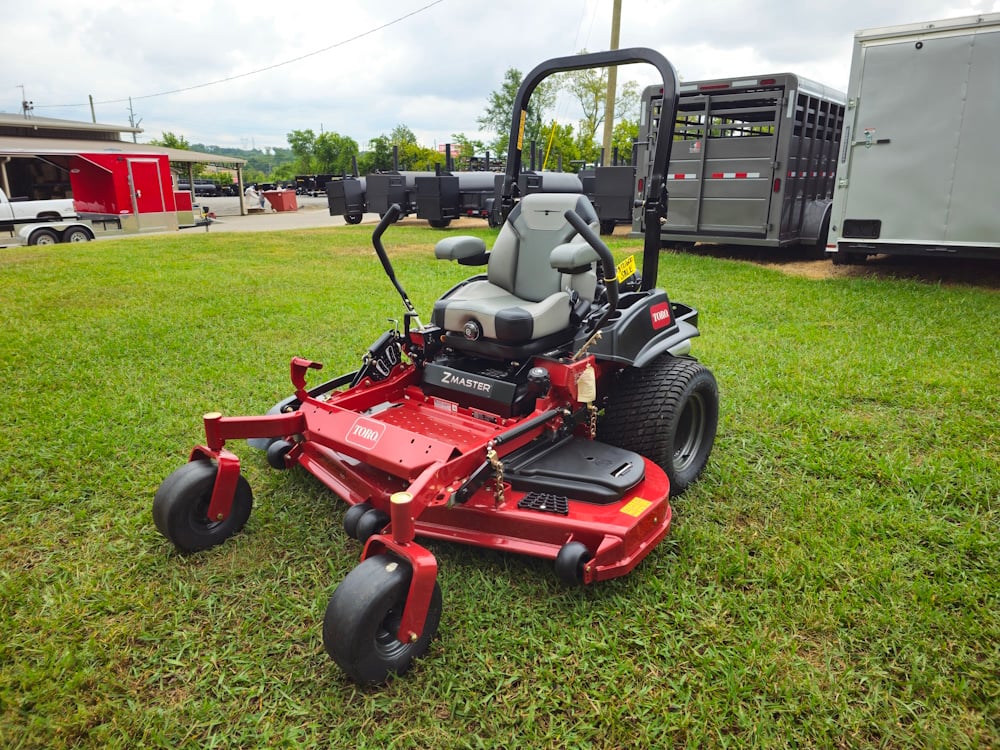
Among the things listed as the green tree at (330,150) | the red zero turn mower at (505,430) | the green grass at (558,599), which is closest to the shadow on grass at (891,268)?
the green grass at (558,599)

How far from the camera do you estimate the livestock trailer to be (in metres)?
9.75

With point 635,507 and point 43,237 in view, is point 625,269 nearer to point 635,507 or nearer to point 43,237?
point 635,507

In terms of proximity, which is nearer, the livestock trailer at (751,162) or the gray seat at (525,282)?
the gray seat at (525,282)

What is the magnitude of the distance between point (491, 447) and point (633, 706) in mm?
1052

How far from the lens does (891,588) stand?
274cm

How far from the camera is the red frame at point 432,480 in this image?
2.43 metres

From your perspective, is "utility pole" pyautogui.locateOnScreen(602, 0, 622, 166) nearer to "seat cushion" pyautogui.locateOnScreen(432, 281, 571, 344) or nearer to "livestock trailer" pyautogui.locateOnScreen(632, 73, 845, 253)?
"livestock trailer" pyautogui.locateOnScreen(632, 73, 845, 253)

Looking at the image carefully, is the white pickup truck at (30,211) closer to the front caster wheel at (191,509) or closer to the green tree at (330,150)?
the front caster wheel at (191,509)

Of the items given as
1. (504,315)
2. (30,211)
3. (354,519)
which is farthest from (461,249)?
(30,211)

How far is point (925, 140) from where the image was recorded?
802 centimetres

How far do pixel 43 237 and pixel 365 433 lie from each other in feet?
50.3

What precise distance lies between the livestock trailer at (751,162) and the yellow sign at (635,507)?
7.72 meters

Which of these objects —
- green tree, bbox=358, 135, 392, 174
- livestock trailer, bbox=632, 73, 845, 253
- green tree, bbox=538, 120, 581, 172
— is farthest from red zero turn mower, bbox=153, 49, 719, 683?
green tree, bbox=358, 135, 392, 174

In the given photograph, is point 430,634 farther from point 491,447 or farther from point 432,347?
point 432,347
